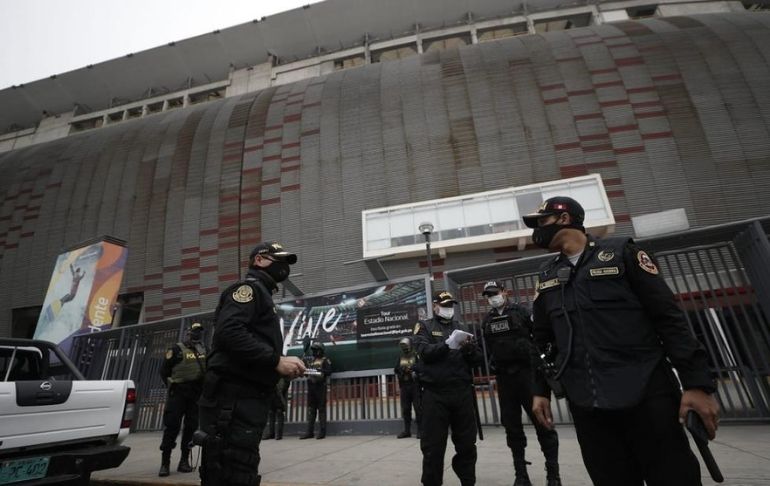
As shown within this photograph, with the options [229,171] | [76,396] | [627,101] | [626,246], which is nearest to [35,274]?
[229,171]

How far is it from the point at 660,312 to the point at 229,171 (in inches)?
950

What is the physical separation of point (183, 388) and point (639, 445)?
578 cm

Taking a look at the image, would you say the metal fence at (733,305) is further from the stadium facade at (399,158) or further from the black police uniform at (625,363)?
the stadium facade at (399,158)

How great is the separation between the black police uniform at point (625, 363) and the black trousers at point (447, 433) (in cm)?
168

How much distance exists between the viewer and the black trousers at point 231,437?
262 cm

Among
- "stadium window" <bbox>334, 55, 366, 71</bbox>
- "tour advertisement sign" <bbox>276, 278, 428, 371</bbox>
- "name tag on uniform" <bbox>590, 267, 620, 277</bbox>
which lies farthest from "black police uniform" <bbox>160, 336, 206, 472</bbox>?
"stadium window" <bbox>334, 55, 366, 71</bbox>

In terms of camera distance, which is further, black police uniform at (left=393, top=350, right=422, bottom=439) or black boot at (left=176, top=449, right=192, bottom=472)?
black police uniform at (left=393, top=350, right=422, bottom=439)

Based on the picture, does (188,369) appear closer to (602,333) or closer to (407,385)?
(407,385)

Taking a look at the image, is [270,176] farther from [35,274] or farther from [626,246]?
[626,246]

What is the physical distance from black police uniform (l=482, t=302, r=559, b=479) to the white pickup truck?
4.22 meters

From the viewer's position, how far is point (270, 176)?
22062 mm

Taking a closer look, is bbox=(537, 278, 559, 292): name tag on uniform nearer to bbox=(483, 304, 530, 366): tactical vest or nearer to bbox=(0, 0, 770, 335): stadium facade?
bbox=(483, 304, 530, 366): tactical vest

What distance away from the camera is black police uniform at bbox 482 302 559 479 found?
3.72m

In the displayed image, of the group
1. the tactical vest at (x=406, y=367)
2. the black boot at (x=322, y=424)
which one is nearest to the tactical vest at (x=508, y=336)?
the tactical vest at (x=406, y=367)
